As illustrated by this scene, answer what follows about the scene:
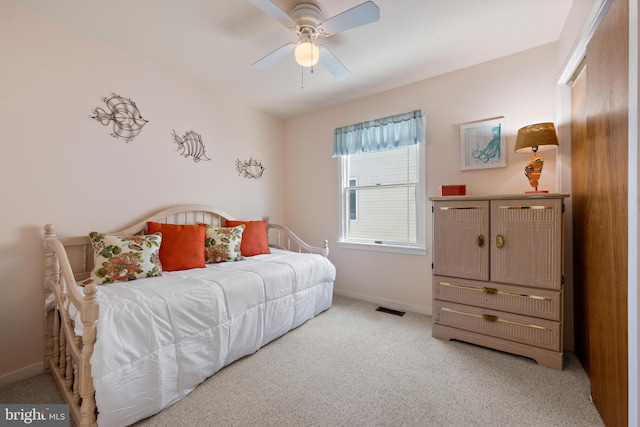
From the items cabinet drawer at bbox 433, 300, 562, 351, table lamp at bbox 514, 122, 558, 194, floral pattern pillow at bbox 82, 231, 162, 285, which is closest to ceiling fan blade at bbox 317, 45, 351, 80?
table lamp at bbox 514, 122, 558, 194

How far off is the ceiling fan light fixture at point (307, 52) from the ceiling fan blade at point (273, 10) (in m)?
0.13

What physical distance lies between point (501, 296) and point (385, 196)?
1.53 metres

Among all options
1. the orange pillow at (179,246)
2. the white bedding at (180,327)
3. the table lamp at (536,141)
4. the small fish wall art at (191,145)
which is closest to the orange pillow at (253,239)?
the white bedding at (180,327)

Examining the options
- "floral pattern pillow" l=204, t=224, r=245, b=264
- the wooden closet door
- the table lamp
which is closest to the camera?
the wooden closet door

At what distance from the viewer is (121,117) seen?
7.36 feet

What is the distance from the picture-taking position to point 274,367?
187 cm

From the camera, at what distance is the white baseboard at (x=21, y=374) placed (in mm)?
1695

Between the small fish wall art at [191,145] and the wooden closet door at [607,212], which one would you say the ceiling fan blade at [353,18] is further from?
the small fish wall art at [191,145]

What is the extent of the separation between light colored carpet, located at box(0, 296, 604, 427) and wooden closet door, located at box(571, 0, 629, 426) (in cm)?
27

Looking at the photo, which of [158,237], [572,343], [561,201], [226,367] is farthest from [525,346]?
[158,237]

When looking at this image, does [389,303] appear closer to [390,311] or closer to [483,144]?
[390,311]

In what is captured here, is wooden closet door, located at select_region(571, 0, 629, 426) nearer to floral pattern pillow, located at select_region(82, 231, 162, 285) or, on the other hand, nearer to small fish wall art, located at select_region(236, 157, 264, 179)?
floral pattern pillow, located at select_region(82, 231, 162, 285)

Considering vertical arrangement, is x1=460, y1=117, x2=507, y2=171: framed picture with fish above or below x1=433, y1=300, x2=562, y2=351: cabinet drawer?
above

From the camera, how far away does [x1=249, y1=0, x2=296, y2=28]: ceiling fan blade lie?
1.43 m
